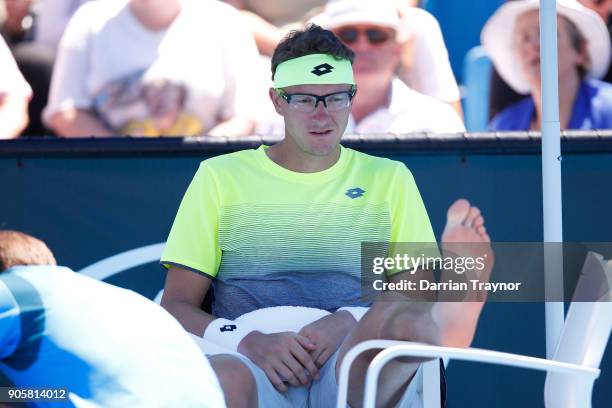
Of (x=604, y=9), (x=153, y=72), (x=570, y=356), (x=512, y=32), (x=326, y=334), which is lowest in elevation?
(x=326, y=334)

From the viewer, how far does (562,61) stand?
4367 millimetres

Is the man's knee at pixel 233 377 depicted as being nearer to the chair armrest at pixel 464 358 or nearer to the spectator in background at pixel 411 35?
the chair armrest at pixel 464 358

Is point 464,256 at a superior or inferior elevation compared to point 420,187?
inferior

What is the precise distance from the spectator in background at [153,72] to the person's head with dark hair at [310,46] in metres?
0.90

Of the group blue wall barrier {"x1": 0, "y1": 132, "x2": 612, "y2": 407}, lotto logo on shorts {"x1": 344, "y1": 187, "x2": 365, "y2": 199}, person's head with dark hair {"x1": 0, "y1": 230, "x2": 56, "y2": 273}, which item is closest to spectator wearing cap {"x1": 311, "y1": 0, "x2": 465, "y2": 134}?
blue wall barrier {"x1": 0, "y1": 132, "x2": 612, "y2": 407}

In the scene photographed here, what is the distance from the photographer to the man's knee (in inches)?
108

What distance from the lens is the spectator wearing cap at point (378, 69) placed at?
4.36 m

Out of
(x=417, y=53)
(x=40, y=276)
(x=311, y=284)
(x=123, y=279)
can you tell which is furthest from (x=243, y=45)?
(x=40, y=276)

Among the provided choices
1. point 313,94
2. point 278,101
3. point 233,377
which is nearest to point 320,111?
point 313,94

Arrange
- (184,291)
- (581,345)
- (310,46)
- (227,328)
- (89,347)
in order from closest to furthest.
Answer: (89,347) < (581,345) < (227,328) < (184,291) < (310,46)

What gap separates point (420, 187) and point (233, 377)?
5.69ft

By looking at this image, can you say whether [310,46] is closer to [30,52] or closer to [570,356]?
[570,356]

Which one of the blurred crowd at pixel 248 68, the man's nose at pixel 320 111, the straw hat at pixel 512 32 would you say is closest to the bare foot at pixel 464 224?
the blurred crowd at pixel 248 68

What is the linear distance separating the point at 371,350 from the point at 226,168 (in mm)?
912
